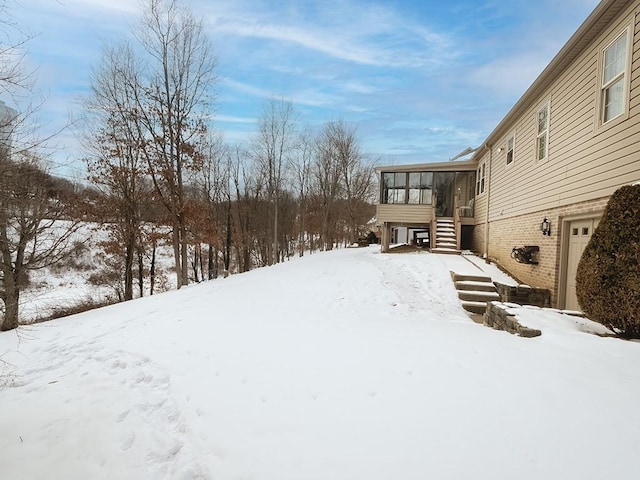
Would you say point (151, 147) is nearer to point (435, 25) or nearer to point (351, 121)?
point (435, 25)

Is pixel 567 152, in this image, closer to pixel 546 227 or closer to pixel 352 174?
pixel 546 227

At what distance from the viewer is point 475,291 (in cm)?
782

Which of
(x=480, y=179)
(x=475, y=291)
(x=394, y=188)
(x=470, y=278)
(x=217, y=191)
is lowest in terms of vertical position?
(x=475, y=291)

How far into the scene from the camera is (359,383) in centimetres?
310

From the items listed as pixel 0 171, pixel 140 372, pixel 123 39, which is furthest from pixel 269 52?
pixel 140 372

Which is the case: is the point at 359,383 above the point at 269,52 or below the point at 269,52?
below

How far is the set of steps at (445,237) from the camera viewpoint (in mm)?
12031

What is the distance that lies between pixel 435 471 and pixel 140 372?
11.6ft

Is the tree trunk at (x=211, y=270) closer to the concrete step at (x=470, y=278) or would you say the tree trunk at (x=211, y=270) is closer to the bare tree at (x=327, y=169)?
the bare tree at (x=327, y=169)

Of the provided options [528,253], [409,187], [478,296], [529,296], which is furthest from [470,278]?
[409,187]

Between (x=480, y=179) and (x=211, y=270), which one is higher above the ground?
(x=480, y=179)

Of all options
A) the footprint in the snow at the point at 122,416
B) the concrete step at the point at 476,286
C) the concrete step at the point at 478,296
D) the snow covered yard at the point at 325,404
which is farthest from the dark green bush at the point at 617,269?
the footprint in the snow at the point at 122,416

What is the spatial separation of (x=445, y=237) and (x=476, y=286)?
518 cm

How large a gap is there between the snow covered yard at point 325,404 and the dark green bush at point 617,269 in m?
0.47
